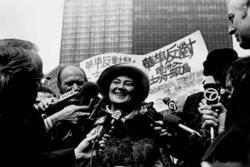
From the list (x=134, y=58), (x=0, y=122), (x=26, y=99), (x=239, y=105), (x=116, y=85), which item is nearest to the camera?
(x=239, y=105)

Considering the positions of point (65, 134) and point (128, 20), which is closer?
point (65, 134)

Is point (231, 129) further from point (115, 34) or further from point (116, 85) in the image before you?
point (115, 34)

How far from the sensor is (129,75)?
327 cm

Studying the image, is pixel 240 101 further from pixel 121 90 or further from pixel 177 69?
pixel 177 69

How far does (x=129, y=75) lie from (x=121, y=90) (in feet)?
0.85

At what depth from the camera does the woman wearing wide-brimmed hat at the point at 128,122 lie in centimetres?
258

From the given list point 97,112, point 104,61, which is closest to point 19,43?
point 97,112

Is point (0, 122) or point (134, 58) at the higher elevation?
point (134, 58)

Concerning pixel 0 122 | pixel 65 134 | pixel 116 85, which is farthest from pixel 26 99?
pixel 116 85

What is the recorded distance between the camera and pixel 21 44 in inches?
74.9

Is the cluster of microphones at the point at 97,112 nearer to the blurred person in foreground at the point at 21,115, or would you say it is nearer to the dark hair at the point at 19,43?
the blurred person in foreground at the point at 21,115

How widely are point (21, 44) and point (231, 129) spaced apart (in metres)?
1.40

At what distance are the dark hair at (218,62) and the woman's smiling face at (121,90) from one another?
89 centimetres

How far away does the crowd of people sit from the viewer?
1413 millimetres
